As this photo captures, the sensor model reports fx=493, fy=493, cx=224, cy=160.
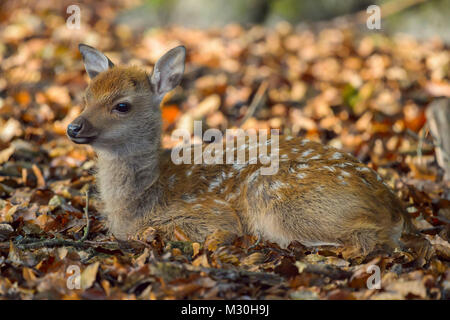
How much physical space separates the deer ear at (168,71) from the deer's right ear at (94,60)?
1.53 feet

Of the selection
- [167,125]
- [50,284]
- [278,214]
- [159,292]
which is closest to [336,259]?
[278,214]

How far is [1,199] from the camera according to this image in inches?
174

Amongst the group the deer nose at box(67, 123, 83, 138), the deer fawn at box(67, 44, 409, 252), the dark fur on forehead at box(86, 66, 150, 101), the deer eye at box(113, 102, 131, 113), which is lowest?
the deer fawn at box(67, 44, 409, 252)

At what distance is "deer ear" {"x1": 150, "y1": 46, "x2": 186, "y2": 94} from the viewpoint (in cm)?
415

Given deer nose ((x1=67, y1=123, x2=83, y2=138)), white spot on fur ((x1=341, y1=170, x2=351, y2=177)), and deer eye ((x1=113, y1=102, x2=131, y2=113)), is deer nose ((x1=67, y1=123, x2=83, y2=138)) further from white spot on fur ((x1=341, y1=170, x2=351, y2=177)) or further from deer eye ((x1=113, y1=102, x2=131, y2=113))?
white spot on fur ((x1=341, y1=170, x2=351, y2=177))

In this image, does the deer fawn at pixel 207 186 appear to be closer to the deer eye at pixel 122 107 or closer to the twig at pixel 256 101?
the deer eye at pixel 122 107

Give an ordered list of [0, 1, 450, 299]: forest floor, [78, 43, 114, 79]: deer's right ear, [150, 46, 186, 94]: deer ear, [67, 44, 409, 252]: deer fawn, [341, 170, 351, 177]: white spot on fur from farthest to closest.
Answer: [78, 43, 114, 79]: deer's right ear → [150, 46, 186, 94]: deer ear → [341, 170, 351, 177]: white spot on fur → [67, 44, 409, 252]: deer fawn → [0, 1, 450, 299]: forest floor

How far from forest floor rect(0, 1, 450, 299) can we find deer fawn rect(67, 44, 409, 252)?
0.16m

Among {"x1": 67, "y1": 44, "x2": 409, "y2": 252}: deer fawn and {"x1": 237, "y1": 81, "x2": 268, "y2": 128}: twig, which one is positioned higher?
{"x1": 237, "y1": 81, "x2": 268, "y2": 128}: twig

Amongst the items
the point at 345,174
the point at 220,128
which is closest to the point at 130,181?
the point at 345,174

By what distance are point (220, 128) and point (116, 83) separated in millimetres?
2550

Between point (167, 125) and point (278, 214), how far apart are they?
3.17 m

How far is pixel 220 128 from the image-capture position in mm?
6367

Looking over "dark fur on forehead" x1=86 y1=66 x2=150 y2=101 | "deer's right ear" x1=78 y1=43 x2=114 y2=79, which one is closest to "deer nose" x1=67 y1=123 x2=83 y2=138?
"dark fur on forehead" x1=86 y1=66 x2=150 y2=101
